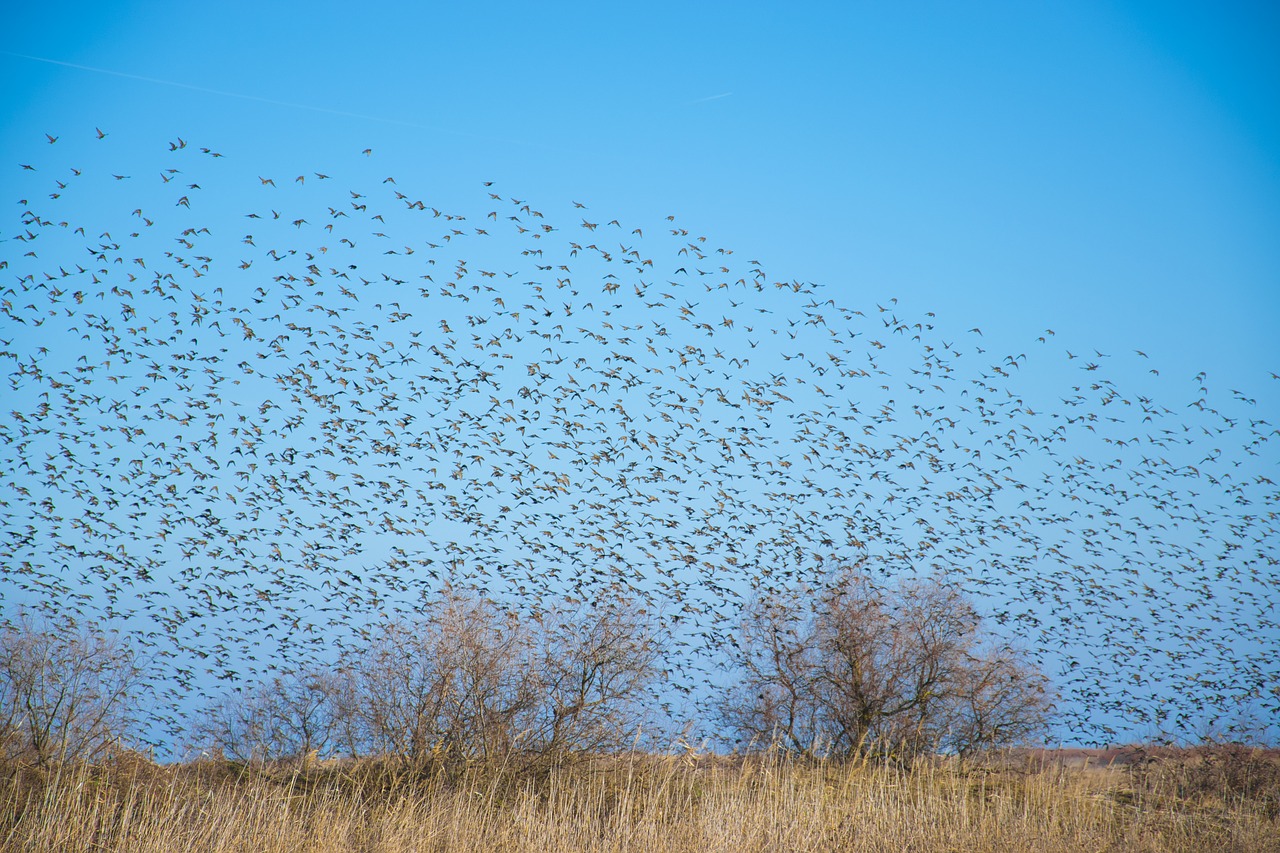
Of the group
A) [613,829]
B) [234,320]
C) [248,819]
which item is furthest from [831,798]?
[234,320]

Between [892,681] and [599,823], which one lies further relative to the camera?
[892,681]

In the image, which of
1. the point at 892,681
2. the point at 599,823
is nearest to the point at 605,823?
the point at 599,823

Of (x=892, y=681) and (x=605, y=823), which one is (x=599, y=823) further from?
(x=892, y=681)

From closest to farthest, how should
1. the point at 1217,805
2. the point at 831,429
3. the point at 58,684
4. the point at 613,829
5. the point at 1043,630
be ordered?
1. the point at 613,829
2. the point at 1217,805
3. the point at 58,684
4. the point at 831,429
5. the point at 1043,630

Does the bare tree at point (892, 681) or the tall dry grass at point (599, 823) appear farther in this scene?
the bare tree at point (892, 681)

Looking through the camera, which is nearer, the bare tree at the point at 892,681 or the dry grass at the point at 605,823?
the dry grass at the point at 605,823

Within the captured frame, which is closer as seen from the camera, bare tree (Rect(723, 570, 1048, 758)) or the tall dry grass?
the tall dry grass

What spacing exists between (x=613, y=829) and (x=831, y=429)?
14.1 m

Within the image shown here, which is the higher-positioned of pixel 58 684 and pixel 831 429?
pixel 831 429

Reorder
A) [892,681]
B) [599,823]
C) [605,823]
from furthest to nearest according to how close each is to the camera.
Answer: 1. [892,681]
2. [599,823]
3. [605,823]

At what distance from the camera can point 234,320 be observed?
22.7 m

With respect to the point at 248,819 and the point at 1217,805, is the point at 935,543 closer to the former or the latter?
the point at 1217,805

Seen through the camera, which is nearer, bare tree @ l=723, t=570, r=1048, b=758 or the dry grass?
the dry grass

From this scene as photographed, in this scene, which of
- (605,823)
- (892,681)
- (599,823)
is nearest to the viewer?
(605,823)
